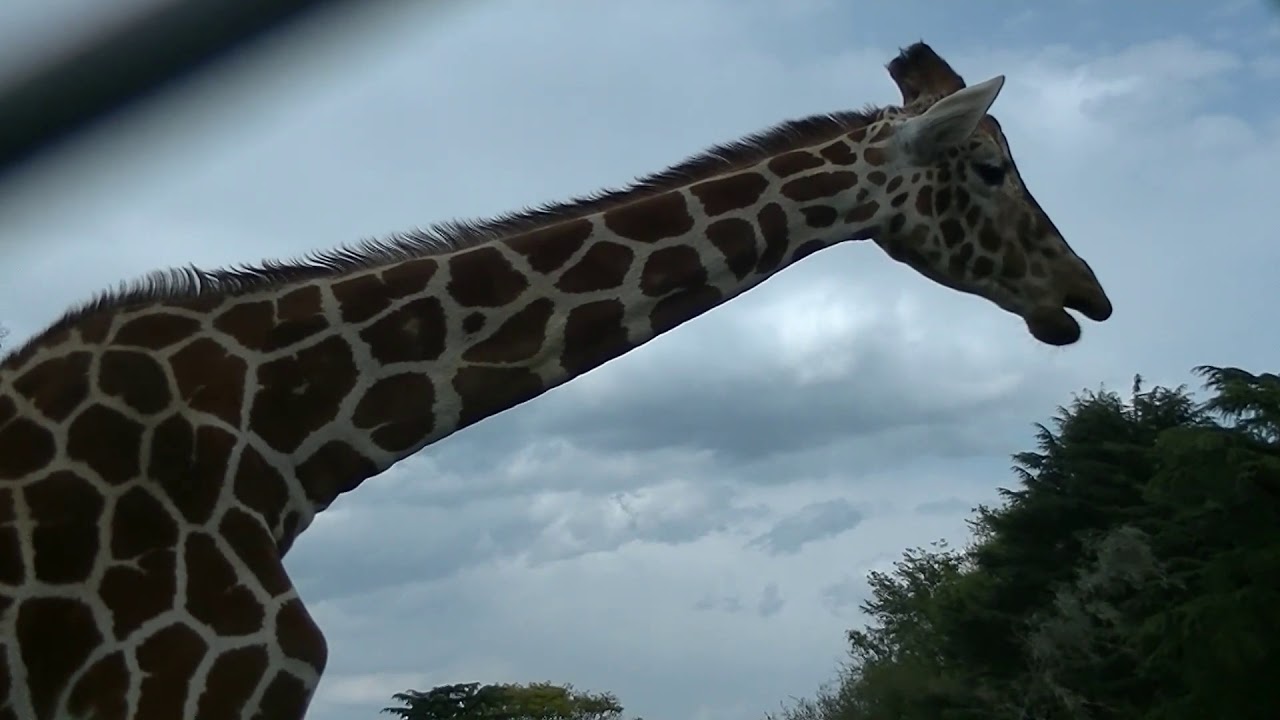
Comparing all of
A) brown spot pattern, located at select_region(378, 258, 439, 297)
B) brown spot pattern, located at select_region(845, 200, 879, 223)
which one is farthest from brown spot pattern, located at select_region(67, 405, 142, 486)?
brown spot pattern, located at select_region(845, 200, 879, 223)

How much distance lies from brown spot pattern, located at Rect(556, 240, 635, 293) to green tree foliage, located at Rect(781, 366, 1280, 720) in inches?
793

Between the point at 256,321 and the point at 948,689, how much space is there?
32.0m

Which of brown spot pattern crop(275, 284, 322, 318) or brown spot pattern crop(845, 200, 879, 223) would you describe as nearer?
brown spot pattern crop(275, 284, 322, 318)

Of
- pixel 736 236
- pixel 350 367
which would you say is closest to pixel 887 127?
pixel 736 236

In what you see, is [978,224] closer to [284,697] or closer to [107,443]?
[284,697]

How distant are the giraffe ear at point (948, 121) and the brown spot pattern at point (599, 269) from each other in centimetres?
136

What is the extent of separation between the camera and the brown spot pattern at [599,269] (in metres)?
5.49

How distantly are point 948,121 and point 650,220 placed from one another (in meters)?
1.33

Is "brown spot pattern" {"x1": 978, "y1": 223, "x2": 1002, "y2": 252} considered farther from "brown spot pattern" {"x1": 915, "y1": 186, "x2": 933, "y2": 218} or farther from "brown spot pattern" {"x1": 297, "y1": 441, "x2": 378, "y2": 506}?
"brown spot pattern" {"x1": 297, "y1": 441, "x2": 378, "y2": 506}

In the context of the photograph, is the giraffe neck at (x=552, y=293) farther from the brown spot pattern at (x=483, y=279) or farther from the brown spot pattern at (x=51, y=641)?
the brown spot pattern at (x=51, y=641)

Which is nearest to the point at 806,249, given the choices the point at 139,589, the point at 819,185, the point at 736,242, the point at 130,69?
the point at 819,185

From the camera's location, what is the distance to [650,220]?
5.71 meters

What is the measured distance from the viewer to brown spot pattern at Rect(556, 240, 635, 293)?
5.49 meters

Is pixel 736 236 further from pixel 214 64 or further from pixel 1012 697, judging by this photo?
pixel 1012 697
